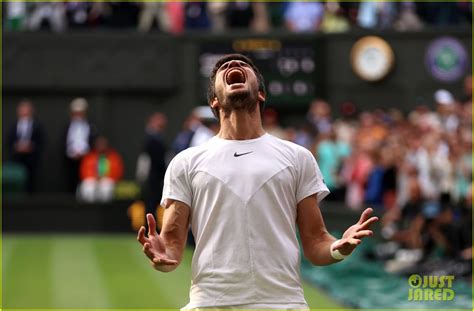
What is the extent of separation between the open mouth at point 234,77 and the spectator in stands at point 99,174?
17.5 meters

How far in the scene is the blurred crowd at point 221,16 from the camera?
23.8 m

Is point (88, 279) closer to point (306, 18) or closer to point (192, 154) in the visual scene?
point (192, 154)

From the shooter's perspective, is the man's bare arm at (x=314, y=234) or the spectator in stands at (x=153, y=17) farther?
the spectator in stands at (x=153, y=17)

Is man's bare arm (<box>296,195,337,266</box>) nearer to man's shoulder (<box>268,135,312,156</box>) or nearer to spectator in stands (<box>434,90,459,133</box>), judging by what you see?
man's shoulder (<box>268,135,312,156</box>)

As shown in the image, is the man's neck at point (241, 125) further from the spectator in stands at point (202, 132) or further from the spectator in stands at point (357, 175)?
the spectator in stands at point (357, 175)

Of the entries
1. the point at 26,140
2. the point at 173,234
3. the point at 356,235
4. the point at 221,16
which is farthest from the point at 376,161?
the point at 356,235

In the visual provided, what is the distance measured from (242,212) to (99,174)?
18.0 meters

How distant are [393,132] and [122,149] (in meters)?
7.94

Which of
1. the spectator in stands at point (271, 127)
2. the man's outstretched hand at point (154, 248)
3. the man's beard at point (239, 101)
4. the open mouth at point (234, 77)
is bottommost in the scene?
the spectator in stands at point (271, 127)

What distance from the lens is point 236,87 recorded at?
17.3 ft

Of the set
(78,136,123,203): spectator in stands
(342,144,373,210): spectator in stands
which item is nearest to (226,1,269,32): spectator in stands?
(78,136,123,203): spectator in stands

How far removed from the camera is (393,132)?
18.3 m

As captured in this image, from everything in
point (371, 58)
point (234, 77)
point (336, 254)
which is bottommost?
point (336, 254)

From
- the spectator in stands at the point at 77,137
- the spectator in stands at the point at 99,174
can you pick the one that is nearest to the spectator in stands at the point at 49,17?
the spectator in stands at the point at 77,137
